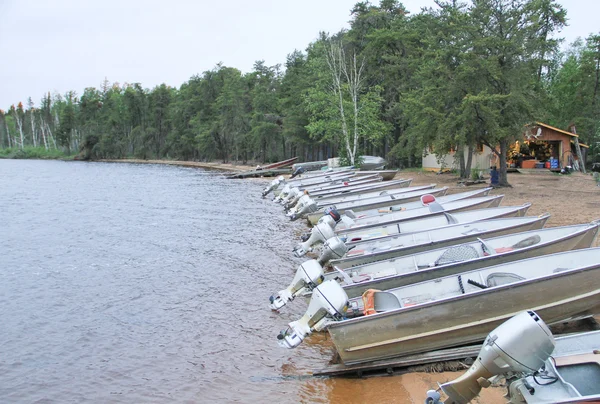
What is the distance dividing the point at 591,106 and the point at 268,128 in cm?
3429

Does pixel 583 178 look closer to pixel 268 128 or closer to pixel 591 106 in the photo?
pixel 591 106

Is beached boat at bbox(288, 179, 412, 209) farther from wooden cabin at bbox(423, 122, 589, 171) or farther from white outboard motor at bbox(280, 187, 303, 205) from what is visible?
wooden cabin at bbox(423, 122, 589, 171)

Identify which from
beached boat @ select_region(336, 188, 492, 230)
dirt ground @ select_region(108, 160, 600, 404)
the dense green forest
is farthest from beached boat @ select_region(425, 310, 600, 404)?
the dense green forest

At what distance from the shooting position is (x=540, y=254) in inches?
361

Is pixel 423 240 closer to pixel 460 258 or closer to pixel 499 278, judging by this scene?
pixel 460 258

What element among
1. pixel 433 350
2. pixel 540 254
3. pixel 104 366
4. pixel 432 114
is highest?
pixel 432 114

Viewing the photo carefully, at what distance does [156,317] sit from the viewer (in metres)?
11.2

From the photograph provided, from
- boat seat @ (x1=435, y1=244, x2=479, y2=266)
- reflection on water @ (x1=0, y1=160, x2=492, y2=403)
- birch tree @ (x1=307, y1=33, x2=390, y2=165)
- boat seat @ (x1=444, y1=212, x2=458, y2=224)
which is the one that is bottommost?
reflection on water @ (x1=0, y1=160, x2=492, y2=403)

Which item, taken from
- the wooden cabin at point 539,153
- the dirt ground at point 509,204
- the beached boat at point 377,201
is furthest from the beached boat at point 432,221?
the wooden cabin at point 539,153

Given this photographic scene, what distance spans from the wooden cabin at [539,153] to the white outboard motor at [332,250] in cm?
2205

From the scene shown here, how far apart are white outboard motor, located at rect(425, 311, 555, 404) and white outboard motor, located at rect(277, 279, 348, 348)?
2.38 m

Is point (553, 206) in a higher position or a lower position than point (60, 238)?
higher

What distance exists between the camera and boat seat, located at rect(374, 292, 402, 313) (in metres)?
7.86

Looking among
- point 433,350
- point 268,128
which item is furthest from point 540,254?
point 268,128
